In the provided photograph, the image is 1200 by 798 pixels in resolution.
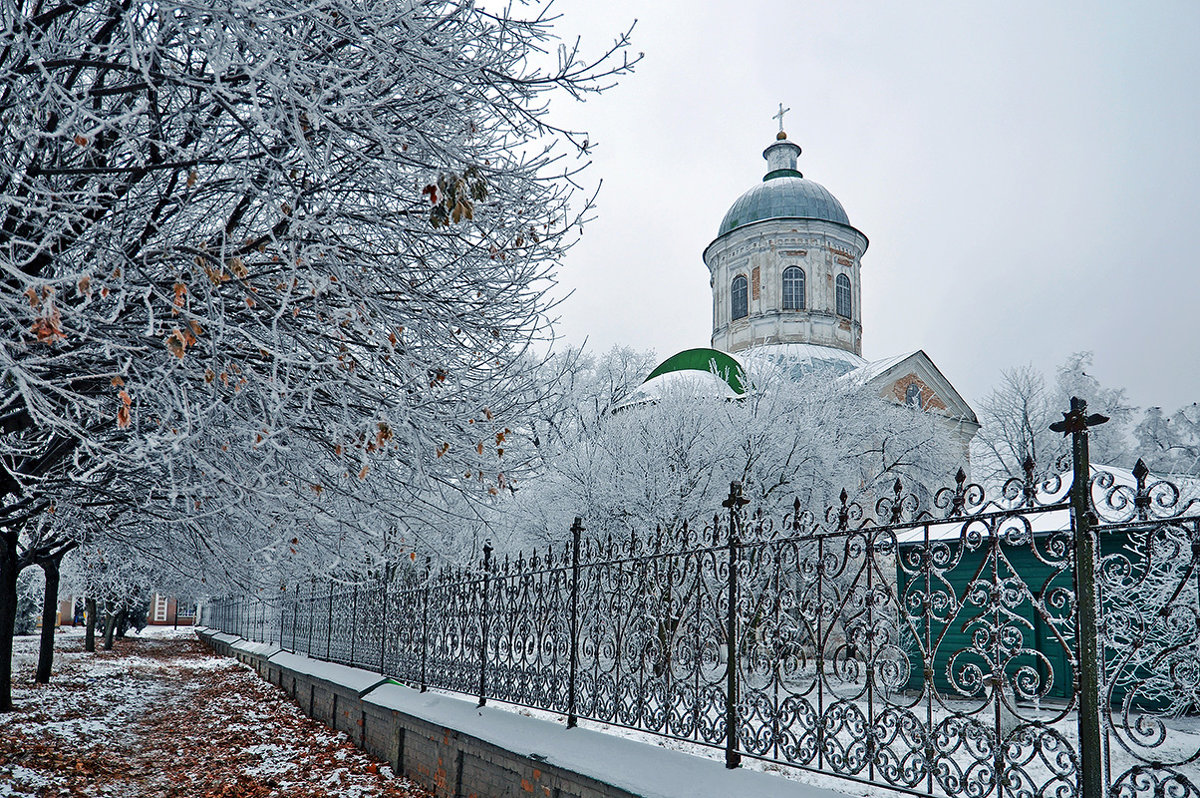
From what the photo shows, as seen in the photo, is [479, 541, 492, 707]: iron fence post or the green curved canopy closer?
[479, 541, 492, 707]: iron fence post

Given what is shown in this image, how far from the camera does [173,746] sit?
35.8 feet

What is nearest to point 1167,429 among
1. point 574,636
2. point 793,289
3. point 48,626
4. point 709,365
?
point 793,289

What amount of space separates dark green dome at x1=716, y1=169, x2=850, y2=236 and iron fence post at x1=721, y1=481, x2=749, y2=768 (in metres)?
31.8

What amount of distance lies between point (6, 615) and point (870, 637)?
45.3 feet

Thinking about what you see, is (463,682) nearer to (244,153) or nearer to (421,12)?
(244,153)

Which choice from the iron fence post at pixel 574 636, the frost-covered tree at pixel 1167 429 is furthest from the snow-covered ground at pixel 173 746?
the frost-covered tree at pixel 1167 429

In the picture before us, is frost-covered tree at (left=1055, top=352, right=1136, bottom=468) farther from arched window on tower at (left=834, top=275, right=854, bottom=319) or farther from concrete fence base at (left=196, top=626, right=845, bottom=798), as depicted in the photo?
concrete fence base at (left=196, top=626, right=845, bottom=798)

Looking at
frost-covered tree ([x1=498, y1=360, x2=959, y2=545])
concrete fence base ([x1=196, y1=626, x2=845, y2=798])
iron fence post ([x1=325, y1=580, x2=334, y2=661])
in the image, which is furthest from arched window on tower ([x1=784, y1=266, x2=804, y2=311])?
concrete fence base ([x1=196, y1=626, x2=845, y2=798])

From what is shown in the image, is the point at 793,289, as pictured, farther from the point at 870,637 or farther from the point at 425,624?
the point at 870,637

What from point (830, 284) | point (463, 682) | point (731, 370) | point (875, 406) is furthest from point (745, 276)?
point (463, 682)

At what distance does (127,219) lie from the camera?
4.76 meters

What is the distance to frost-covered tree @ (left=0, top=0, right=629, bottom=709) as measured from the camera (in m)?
3.92

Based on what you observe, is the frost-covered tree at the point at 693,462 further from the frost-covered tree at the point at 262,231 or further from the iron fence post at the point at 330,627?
the frost-covered tree at the point at 262,231

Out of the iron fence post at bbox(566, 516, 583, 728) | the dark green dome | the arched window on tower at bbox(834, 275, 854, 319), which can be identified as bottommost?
the iron fence post at bbox(566, 516, 583, 728)
